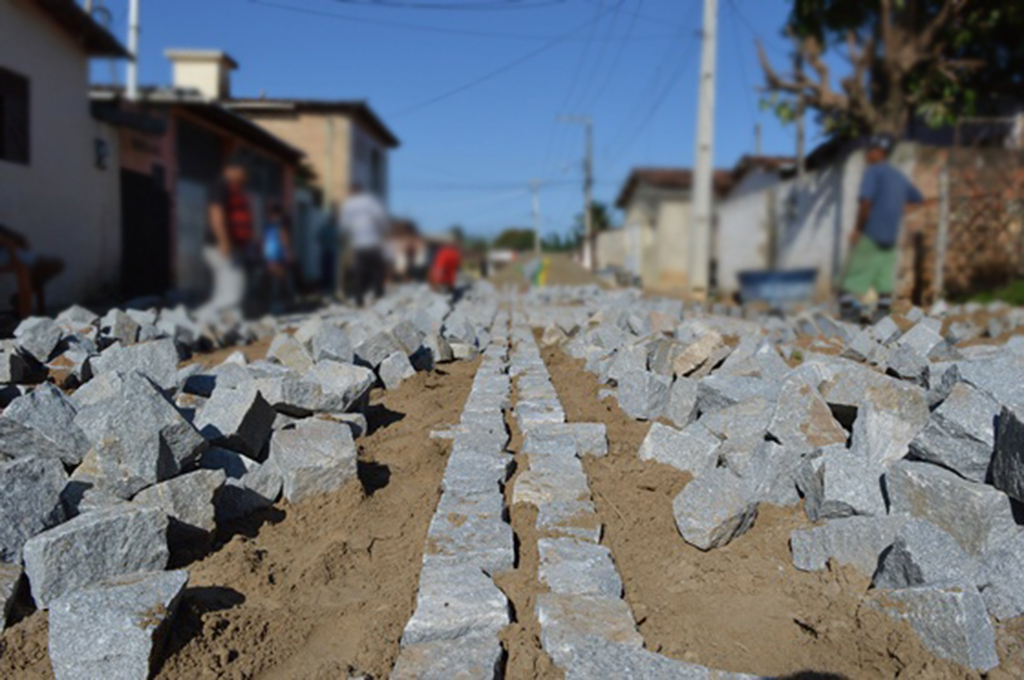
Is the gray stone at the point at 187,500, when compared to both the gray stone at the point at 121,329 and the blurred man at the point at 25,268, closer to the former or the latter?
the gray stone at the point at 121,329

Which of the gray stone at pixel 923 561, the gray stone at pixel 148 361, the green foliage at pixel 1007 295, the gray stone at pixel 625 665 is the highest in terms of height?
the green foliage at pixel 1007 295

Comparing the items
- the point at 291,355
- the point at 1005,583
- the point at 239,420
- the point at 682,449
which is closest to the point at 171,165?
the point at 291,355

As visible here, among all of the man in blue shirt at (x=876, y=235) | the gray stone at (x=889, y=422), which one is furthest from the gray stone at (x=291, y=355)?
the man in blue shirt at (x=876, y=235)

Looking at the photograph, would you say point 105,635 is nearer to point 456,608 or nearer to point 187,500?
point 187,500

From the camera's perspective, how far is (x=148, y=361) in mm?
4047

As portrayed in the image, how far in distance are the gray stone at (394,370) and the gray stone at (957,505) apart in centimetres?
279

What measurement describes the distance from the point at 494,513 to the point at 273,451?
0.91 meters

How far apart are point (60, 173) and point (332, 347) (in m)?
6.50

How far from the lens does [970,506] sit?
2416 millimetres

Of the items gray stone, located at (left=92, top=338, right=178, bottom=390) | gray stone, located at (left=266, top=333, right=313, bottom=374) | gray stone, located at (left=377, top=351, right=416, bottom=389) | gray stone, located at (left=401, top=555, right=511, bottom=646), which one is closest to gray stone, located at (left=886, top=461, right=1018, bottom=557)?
gray stone, located at (left=401, top=555, right=511, bottom=646)

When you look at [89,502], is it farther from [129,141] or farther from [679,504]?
[129,141]

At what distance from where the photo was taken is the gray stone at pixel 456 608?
196 cm

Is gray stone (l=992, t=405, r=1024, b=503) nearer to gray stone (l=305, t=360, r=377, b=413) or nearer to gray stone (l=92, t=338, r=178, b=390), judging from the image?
gray stone (l=305, t=360, r=377, b=413)

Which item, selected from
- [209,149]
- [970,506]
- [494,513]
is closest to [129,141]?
[209,149]
